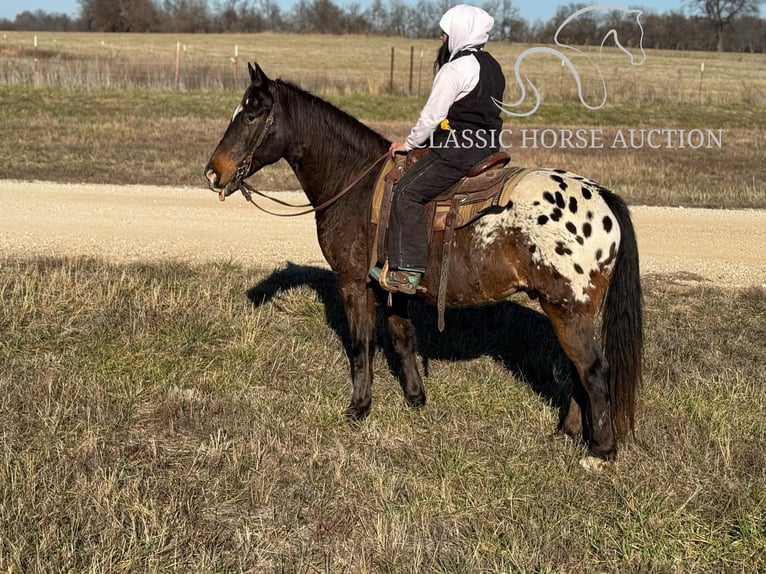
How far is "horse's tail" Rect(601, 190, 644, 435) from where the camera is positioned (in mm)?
5070

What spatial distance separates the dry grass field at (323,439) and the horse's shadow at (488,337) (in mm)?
29

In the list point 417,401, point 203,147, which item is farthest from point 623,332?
point 203,147

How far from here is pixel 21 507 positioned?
13.9ft

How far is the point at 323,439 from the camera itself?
17.6 feet

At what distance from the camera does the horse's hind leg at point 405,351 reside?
609 cm

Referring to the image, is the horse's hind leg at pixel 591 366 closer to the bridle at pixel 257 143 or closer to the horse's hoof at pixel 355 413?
the horse's hoof at pixel 355 413

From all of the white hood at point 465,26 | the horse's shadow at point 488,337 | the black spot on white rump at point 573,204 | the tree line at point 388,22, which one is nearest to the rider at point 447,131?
the white hood at point 465,26

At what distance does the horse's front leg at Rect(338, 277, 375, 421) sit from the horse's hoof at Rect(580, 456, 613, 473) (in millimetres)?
1667

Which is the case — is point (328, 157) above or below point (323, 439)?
above

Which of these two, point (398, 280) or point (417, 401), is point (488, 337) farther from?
point (398, 280)

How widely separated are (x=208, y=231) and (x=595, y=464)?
24.7 ft

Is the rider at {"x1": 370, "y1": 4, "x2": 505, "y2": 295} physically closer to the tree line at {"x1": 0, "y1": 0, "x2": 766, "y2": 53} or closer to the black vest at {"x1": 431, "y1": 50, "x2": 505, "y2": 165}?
the black vest at {"x1": 431, "y1": 50, "x2": 505, "y2": 165}

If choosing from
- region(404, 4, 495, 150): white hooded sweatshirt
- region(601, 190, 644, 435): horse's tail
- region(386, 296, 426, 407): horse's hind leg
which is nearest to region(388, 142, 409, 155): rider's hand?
region(404, 4, 495, 150): white hooded sweatshirt

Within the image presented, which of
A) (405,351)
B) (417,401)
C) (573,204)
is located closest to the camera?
(573,204)
